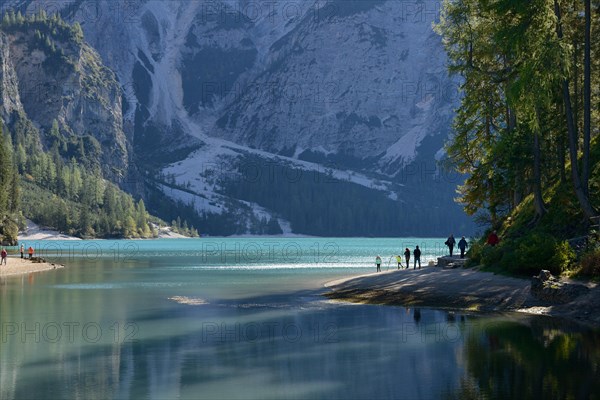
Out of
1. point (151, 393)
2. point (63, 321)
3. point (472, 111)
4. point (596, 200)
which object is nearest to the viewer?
point (151, 393)

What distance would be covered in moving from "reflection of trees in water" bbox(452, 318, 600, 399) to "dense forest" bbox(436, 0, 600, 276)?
965 cm

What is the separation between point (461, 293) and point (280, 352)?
21.1 m

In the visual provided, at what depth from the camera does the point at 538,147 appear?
63688mm

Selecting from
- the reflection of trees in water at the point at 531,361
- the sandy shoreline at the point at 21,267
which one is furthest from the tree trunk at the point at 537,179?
the sandy shoreline at the point at 21,267

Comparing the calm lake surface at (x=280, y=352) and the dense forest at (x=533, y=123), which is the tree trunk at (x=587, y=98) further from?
the calm lake surface at (x=280, y=352)

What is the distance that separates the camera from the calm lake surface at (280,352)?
28.7 metres

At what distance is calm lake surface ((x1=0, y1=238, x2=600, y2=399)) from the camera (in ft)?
94.2

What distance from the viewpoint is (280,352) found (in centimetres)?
3706

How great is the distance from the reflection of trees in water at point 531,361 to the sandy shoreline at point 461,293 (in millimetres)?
3006

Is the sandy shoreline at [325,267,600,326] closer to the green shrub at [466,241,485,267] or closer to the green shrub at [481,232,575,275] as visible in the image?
the green shrub at [481,232,575,275]

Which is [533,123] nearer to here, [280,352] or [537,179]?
[537,179]

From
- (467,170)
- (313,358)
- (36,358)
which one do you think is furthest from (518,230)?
(36,358)

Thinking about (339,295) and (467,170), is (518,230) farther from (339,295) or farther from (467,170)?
(467,170)

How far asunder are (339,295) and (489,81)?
22.7 metres
